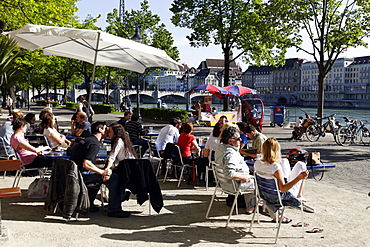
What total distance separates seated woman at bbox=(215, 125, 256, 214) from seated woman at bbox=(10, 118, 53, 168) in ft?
10.5

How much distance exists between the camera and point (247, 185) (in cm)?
641

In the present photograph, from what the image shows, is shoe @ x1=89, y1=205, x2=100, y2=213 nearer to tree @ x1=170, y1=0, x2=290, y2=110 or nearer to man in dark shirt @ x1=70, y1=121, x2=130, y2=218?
man in dark shirt @ x1=70, y1=121, x2=130, y2=218

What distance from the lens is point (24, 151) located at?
7801mm

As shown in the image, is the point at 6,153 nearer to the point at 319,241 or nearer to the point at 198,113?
the point at 319,241

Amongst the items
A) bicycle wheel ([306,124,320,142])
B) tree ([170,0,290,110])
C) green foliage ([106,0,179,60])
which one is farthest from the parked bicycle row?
green foliage ([106,0,179,60])

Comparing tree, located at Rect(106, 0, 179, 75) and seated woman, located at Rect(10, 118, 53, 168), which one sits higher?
tree, located at Rect(106, 0, 179, 75)

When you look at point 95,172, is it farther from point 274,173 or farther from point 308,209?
point 308,209

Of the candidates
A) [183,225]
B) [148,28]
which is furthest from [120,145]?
[148,28]

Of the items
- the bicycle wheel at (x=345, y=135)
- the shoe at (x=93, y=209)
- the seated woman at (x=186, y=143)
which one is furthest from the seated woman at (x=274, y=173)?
A: the bicycle wheel at (x=345, y=135)

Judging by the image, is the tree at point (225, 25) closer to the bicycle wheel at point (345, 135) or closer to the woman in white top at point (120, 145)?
the bicycle wheel at point (345, 135)

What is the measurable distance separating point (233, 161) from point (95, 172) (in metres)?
1.99

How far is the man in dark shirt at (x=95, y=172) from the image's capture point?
21.0 ft

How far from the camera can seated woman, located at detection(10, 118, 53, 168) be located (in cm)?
771

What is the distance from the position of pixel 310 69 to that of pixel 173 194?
157013 mm
